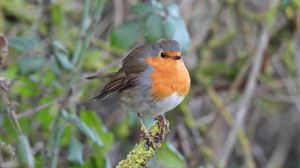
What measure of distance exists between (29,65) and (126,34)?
49 cm

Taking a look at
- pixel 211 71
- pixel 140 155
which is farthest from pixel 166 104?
pixel 211 71

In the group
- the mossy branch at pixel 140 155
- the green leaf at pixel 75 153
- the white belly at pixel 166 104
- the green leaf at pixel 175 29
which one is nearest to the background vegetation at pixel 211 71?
the green leaf at pixel 75 153

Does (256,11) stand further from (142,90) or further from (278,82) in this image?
(142,90)

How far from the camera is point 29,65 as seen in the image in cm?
314

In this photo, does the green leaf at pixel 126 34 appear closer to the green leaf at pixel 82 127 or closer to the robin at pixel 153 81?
the robin at pixel 153 81

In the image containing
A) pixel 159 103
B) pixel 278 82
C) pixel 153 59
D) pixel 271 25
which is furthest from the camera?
pixel 278 82

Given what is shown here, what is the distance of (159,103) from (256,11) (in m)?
2.28

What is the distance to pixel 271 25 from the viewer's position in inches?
175

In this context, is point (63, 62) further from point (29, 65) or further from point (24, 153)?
point (24, 153)

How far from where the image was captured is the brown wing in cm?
305

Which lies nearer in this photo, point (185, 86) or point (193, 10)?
point (185, 86)

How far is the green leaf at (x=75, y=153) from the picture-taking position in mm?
3084

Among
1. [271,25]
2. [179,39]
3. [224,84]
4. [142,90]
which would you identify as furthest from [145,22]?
[224,84]

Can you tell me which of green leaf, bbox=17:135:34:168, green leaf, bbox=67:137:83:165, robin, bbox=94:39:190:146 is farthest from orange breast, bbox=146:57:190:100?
green leaf, bbox=17:135:34:168
